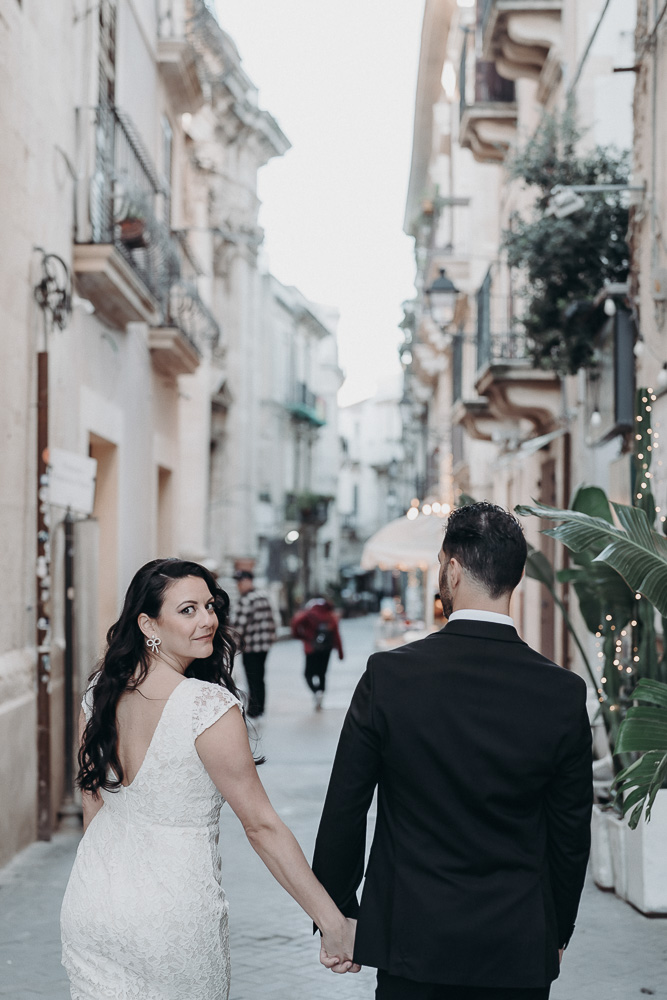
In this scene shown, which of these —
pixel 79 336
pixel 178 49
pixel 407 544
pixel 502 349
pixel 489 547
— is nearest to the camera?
pixel 489 547

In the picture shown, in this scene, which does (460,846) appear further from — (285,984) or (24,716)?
(24,716)

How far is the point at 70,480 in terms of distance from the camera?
889cm

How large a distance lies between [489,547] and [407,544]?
1814 cm

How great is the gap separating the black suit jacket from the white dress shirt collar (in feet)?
0.04

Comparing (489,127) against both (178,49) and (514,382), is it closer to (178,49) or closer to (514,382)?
(514,382)

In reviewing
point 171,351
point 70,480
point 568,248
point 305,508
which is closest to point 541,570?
point 70,480

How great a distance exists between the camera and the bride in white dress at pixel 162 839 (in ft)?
9.91

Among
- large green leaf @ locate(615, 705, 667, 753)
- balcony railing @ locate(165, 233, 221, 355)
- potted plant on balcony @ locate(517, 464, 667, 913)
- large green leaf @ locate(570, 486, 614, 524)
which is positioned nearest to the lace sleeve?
potted plant on balcony @ locate(517, 464, 667, 913)

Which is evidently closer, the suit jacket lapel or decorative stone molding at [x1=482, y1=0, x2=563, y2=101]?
the suit jacket lapel

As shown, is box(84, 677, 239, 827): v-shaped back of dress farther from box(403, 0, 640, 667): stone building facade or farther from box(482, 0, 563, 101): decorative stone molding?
box(482, 0, 563, 101): decorative stone molding

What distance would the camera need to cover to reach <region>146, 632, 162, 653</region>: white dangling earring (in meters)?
3.21

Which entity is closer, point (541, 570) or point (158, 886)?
point (158, 886)

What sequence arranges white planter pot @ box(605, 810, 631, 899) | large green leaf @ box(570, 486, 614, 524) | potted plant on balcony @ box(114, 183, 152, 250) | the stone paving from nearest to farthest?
the stone paving, white planter pot @ box(605, 810, 631, 899), large green leaf @ box(570, 486, 614, 524), potted plant on balcony @ box(114, 183, 152, 250)

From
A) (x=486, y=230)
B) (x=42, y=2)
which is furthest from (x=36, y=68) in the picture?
(x=486, y=230)
